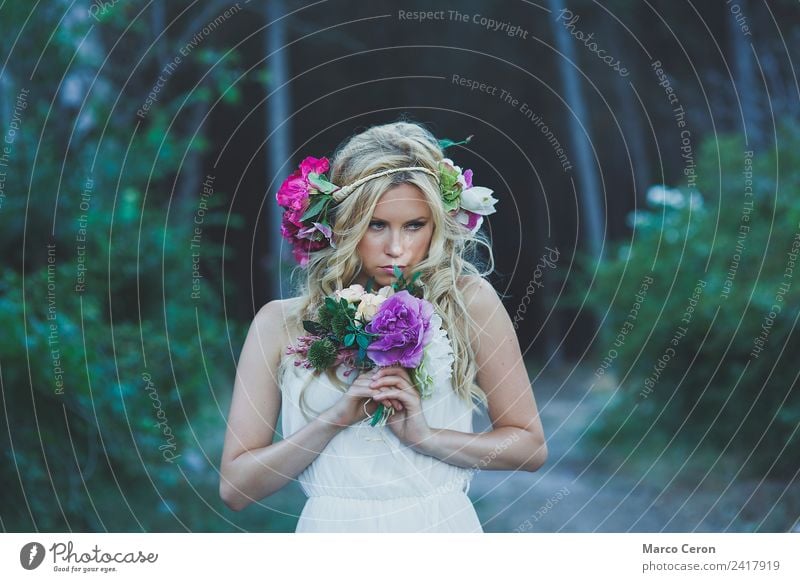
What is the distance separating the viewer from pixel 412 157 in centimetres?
215

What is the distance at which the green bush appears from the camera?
3.92 meters

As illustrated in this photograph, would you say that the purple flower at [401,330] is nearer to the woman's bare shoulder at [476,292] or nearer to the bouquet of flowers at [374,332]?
the bouquet of flowers at [374,332]

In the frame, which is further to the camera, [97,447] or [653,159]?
[653,159]

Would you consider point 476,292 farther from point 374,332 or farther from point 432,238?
point 374,332

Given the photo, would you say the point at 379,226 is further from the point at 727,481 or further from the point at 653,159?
the point at 653,159

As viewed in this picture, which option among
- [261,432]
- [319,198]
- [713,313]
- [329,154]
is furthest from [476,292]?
[329,154]

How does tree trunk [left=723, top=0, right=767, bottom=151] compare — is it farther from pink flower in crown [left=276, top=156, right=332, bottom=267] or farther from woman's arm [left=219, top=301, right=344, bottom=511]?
woman's arm [left=219, top=301, right=344, bottom=511]

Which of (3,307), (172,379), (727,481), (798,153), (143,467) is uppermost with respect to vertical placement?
(798,153)

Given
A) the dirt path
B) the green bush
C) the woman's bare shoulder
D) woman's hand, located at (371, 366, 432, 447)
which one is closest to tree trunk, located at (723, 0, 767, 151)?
the green bush

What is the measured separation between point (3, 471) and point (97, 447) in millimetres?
338

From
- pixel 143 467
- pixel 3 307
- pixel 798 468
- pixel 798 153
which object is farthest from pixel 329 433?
pixel 798 153

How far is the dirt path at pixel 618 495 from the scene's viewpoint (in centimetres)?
390

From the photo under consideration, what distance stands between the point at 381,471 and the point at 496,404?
0.29m
